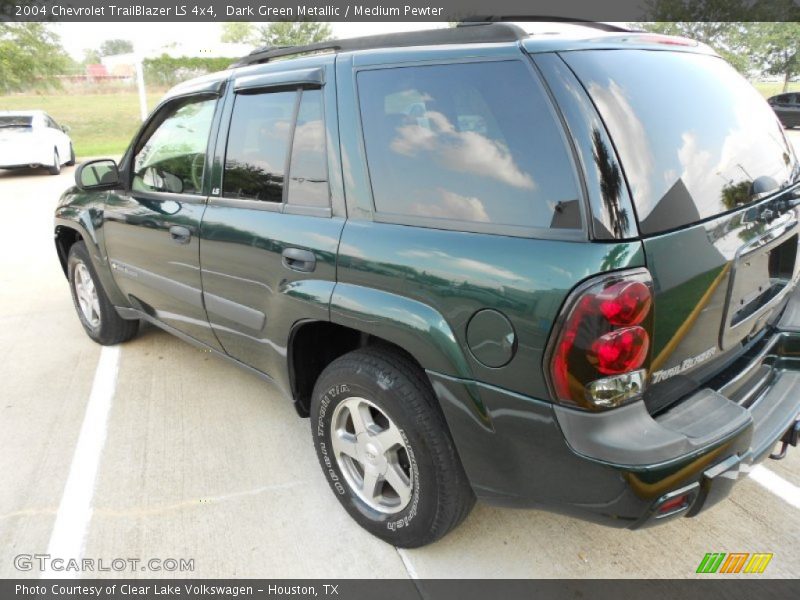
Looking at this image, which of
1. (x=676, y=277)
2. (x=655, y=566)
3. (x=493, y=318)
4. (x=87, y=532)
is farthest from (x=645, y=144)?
(x=87, y=532)

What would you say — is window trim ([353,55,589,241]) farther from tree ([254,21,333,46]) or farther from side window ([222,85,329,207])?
tree ([254,21,333,46])

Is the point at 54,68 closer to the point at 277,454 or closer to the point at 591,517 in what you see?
the point at 277,454

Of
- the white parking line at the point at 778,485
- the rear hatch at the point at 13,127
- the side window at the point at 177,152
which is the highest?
the side window at the point at 177,152

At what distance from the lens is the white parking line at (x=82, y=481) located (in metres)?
2.47

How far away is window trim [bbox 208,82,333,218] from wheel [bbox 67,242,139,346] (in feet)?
6.15

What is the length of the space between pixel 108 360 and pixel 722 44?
32203 millimetres

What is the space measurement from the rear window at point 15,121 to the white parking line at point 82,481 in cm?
1276

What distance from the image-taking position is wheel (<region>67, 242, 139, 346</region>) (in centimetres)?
425

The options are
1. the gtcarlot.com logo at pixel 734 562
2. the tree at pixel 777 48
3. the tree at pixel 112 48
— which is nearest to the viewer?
the gtcarlot.com logo at pixel 734 562

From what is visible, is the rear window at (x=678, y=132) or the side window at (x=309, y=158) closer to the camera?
the rear window at (x=678, y=132)

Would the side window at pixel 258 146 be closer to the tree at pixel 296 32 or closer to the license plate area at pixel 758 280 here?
the license plate area at pixel 758 280

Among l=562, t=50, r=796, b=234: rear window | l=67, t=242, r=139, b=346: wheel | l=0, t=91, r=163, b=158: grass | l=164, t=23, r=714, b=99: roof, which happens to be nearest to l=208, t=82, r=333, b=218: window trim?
l=164, t=23, r=714, b=99: roof

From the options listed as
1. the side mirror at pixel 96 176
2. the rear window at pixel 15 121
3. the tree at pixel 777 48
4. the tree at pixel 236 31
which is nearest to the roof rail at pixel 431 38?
the side mirror at pixel 96 176

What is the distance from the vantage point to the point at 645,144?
1.76 metres
